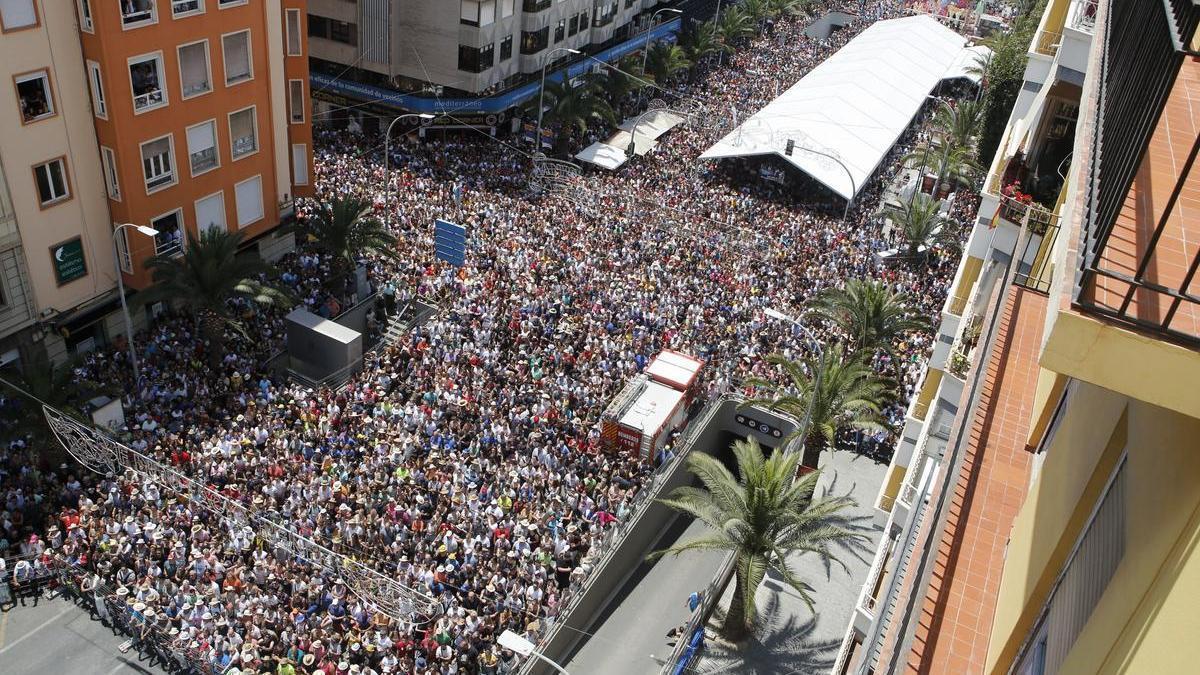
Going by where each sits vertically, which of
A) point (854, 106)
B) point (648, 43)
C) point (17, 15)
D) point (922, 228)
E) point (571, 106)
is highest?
point (17, 15)

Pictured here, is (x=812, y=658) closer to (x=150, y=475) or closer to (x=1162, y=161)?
(x=150, y=475)

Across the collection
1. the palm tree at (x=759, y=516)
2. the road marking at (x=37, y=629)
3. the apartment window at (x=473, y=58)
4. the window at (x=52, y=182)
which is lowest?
the road marking at (x=37, y=629)

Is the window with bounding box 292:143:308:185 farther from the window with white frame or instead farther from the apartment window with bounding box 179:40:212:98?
the apartment window with bounding box 179:40:212:98

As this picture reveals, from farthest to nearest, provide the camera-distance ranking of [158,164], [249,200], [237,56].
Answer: [249,200]
[237,56]
[158,164]

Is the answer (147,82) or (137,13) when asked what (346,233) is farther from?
(137,13)

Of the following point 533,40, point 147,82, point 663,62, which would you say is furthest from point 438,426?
point 663,62

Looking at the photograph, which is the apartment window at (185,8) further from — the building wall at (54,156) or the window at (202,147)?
the window at (202,147)

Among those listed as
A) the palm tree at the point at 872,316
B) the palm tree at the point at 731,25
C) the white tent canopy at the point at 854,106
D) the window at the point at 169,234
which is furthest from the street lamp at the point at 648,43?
the window at the point at 169,234
